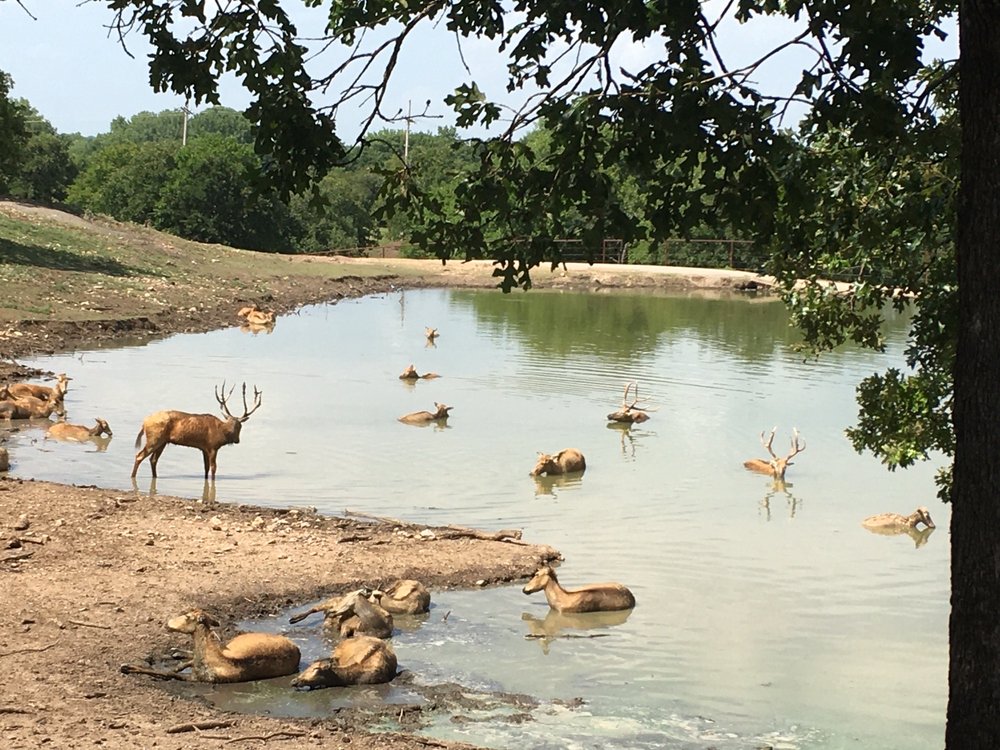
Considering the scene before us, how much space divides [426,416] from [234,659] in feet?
45.7

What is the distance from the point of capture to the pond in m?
10.8

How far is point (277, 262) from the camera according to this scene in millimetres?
57688

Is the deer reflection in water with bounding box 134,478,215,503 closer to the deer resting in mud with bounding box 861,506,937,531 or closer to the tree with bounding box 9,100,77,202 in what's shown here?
the deer resting in mud with bounding box 861,506,937,531

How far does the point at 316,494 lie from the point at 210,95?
9744 millimetres

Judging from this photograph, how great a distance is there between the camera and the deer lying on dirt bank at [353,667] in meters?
9.96

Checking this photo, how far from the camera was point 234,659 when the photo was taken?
32.5 feet

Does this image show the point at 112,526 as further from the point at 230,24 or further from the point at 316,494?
the point at 230,24

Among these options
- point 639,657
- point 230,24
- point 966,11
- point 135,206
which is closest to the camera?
point 966,11

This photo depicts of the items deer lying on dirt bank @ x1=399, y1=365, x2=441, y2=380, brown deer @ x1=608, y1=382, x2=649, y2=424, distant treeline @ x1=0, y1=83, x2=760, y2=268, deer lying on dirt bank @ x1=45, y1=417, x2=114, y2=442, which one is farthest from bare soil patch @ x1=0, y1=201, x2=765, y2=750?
distant treeline @ x1=0, y1=83, x2=760, y2=268

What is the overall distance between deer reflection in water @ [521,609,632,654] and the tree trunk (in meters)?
5.60

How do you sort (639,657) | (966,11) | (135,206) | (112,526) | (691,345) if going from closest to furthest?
(966,11) < (639,657) < (112,526) < (691,345) < (135,206)

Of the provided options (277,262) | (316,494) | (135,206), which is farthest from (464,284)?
(316,494)

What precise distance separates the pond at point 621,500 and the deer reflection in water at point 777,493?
0.12 m

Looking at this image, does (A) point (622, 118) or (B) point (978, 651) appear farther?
(A) point (622, 118)
